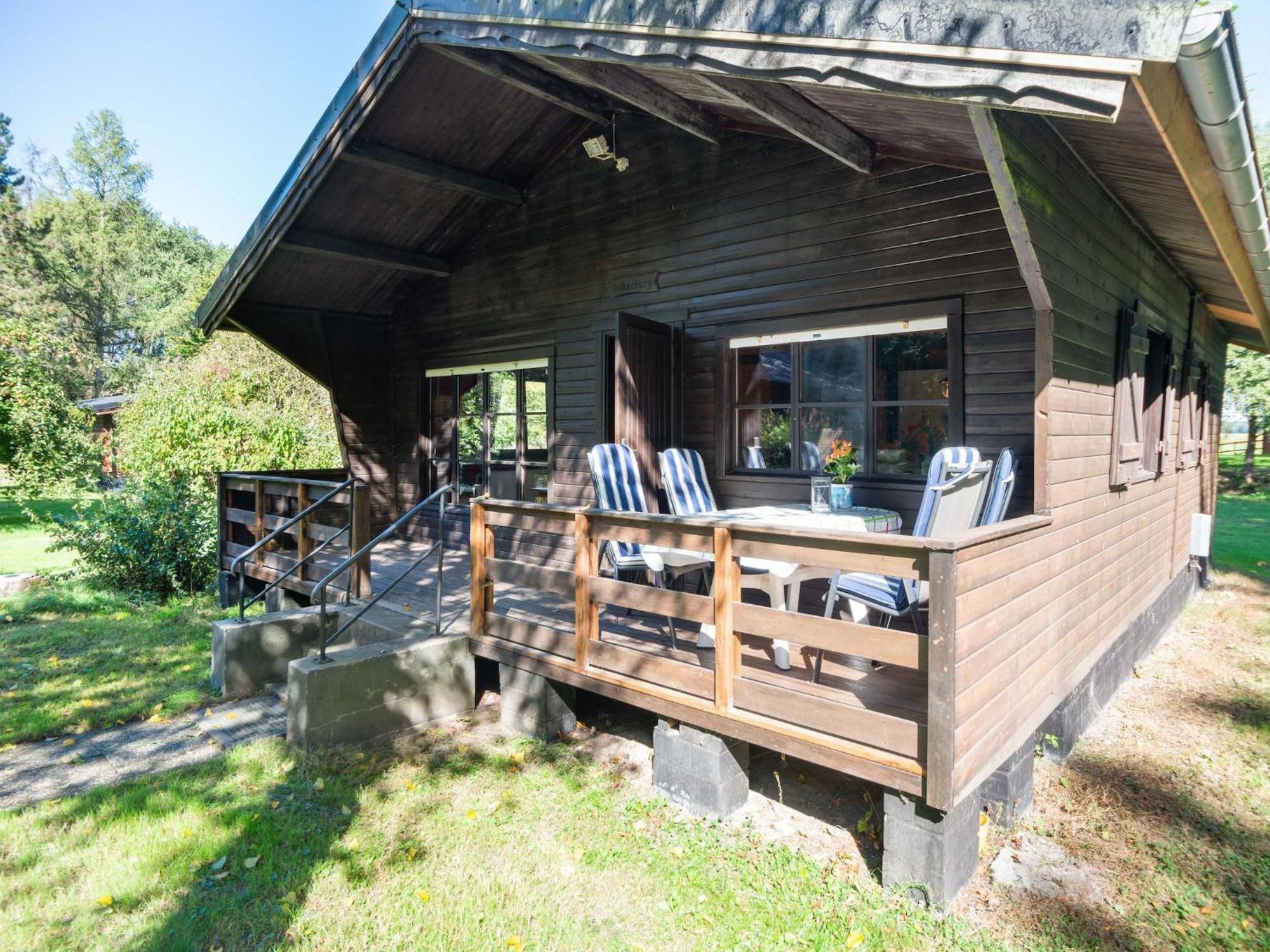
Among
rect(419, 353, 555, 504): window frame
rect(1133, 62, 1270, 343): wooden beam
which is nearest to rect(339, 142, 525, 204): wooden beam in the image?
rect(419, 353, 555, 504): window frame

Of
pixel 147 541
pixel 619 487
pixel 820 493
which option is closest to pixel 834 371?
pixel 820 493

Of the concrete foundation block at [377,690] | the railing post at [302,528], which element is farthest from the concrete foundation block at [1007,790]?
the railing post at [302,528]

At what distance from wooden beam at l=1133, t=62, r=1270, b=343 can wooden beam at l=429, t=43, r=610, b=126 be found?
3595 millimetres

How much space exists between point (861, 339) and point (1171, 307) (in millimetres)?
3070

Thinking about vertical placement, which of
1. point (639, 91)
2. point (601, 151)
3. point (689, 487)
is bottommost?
point (689, 487)

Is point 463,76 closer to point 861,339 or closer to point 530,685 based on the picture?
point 861,339

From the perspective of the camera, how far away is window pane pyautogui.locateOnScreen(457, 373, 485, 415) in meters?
7.20

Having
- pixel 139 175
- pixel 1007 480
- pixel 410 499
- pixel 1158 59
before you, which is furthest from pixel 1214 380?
pixel 139 175

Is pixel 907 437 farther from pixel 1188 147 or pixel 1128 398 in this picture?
pixel 1188 147

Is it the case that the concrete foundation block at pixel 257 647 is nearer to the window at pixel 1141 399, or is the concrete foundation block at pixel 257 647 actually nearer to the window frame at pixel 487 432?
the window frame at pixel 487 432

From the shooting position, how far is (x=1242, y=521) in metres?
13.4

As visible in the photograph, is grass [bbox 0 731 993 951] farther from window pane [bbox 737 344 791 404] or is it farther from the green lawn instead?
the green lawn

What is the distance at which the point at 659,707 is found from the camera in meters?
3.01

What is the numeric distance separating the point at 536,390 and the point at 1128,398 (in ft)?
14.8
